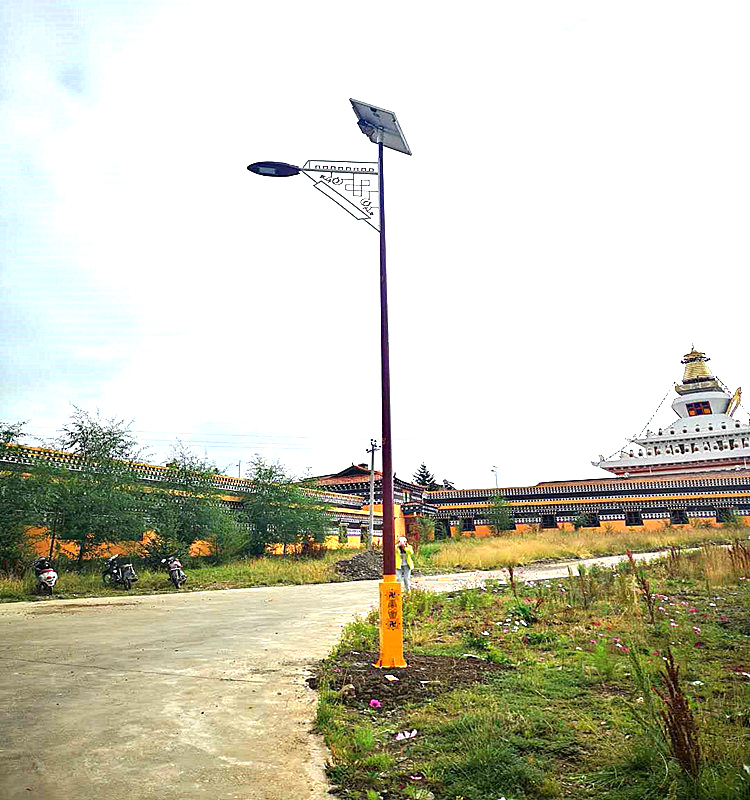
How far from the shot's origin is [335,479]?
3775 centimetres

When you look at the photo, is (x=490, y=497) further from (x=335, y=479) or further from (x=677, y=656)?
(x=677, y=656)

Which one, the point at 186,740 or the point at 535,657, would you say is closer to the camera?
the point at 186,740

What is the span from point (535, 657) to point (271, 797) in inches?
151

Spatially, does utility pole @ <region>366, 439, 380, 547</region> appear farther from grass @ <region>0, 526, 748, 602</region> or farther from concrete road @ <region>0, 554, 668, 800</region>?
concrete road @ <region>0, 554, 668, 800</region>

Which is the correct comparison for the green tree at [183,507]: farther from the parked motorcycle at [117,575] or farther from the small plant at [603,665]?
the small plant at [603,665]

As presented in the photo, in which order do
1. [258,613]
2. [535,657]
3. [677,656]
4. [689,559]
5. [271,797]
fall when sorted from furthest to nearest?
[689,559] → [258,613] → [535,657] → [677,656] → [271,797]

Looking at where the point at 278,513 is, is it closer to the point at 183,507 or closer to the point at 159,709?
the point at 183,507

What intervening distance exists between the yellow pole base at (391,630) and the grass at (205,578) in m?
10.5

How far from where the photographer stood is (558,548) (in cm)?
2683

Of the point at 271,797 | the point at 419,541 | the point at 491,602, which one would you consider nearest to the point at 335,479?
the point at 419,541

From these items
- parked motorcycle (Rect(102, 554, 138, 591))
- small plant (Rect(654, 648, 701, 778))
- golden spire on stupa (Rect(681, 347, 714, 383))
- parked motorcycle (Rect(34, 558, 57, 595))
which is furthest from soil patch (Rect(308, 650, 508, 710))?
golden spire on stupa (Rect(681, 347, 714, 383))

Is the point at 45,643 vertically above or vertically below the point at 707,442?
below

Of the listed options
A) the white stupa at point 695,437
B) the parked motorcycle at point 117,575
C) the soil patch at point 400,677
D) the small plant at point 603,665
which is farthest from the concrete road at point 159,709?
the white stupa at point 695,437

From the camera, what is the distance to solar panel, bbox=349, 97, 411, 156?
22.8 ft
